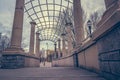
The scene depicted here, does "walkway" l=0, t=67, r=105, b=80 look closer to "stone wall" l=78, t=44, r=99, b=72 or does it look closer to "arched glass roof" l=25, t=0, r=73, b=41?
"stone wall" l=78, t=44, r=99, b=72

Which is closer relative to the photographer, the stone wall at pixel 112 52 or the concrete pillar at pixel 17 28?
the stone wall at pixel 112 52

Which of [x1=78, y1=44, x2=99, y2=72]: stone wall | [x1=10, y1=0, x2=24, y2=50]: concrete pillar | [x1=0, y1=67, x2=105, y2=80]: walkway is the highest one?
[x1=10, y1=0, x2=24, y2=50]: concrete pillar

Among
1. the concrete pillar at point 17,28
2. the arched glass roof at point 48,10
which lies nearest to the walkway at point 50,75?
the concrete pillar at point 17,28

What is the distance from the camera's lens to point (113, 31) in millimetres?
2641

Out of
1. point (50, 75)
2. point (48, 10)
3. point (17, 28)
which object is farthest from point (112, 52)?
point (48, 10)

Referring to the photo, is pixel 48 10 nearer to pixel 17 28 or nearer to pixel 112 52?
pixel 17 28

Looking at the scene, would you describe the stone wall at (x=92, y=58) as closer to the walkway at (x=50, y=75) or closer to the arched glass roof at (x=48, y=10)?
the walkway at (x=50, y=75)

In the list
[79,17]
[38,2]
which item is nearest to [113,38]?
[79,17]

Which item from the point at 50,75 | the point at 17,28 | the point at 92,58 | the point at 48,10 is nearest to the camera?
the point at 50,75

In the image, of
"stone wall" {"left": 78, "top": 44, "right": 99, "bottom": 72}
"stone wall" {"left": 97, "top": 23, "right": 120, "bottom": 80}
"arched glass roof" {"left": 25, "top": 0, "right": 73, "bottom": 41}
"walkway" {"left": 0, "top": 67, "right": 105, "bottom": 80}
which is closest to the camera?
"stone wall" {"left": 97, "top": 23, "right": 120, "bottom": 80}

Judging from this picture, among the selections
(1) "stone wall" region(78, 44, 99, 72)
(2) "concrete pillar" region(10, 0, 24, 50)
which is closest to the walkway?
(1) "stone wall" region(78, 44, 99, 72)

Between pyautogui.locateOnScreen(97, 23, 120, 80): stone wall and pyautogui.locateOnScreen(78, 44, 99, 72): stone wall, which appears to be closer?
pyautogui.locateOnScreen(97, 23, 120, 80): stone wall

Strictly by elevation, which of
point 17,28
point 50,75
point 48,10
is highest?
point 48,10

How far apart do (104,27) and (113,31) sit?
341 millimetres
